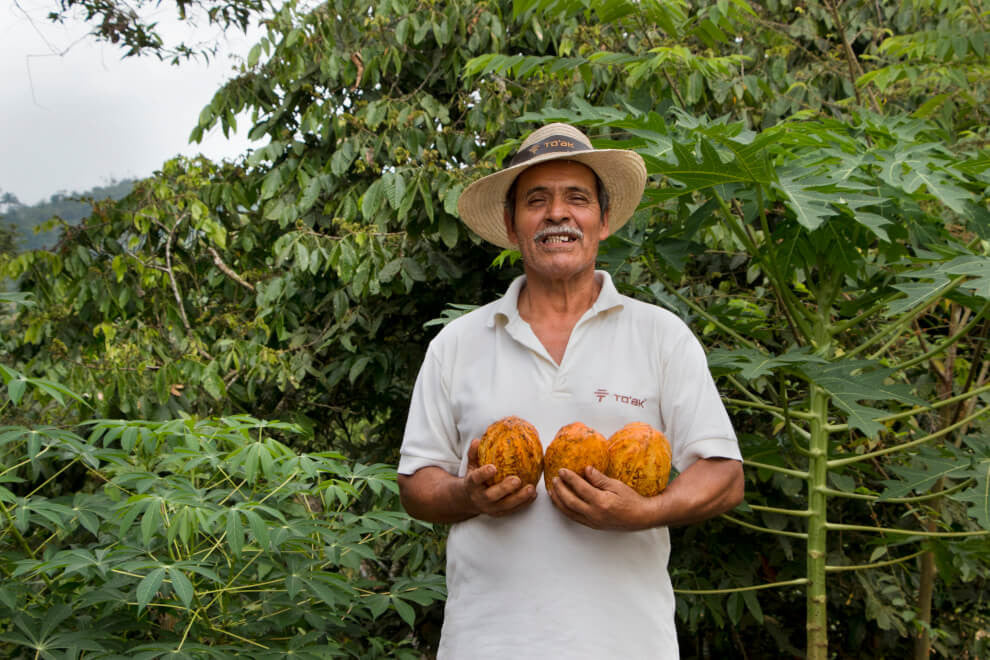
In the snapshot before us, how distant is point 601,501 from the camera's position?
4.33 feet

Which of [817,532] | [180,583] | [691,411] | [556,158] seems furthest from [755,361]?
Result: [180,583]

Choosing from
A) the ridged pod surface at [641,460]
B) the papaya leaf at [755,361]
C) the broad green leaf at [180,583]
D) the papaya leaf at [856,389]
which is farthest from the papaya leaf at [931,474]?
the broad green leaf at [180,583]

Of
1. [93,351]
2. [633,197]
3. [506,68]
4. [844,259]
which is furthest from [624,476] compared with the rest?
[93,351]

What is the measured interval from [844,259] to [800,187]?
35 cm

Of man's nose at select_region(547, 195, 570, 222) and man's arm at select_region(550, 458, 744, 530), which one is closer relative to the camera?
man's arm at select_region(550, 458, 744, 530)

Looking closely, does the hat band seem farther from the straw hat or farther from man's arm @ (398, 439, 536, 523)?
man's arm @ (398, 439, 536, 523)

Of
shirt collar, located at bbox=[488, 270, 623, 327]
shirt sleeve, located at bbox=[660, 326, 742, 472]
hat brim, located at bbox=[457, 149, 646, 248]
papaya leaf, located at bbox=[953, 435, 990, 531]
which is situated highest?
hat brim, located at bbox=[457, 149, 646, 248]

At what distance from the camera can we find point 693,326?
127 inches

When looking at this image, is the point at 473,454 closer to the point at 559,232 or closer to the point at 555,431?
the point at 555,431

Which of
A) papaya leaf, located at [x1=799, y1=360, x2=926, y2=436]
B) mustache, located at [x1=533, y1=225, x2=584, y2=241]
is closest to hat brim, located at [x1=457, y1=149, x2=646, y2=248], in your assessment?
mustache, located at [x1=533, y1=225, x2=584, y2=241]

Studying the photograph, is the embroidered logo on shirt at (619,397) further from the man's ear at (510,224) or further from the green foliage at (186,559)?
the green foliage at (186,559)

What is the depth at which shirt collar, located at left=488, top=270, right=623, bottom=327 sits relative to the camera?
1579 millimetres

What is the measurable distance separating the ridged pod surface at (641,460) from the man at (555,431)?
26 millimetres

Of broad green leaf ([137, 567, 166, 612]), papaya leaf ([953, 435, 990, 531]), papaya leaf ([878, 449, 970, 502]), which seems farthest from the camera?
papaya leaf ([878, 449, 970, 502])
